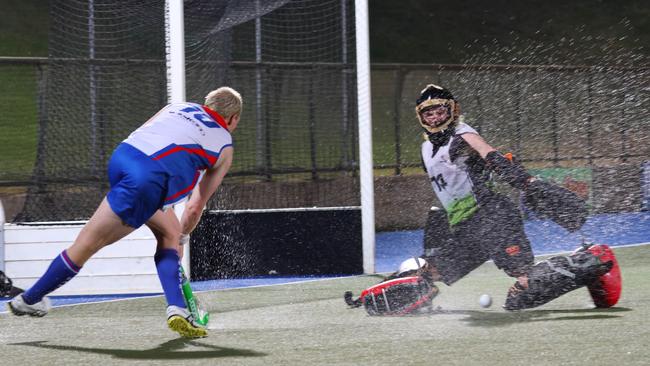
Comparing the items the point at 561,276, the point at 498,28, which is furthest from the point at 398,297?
the point at 498,28

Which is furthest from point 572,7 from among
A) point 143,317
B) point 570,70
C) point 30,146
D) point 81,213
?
point 143,317

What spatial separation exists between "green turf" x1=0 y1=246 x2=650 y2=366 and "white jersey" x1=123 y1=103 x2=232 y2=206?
779mm

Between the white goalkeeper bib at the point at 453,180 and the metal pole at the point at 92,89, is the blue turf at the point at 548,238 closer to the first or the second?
the metal pole at the point at 92,89

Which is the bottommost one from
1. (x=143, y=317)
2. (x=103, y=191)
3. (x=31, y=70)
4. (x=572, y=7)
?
(x=143, y=317)

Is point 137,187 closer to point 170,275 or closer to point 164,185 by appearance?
point 164,185

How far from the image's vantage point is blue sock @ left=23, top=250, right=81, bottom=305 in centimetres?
554

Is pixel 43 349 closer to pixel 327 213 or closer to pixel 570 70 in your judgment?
pixel 327 213

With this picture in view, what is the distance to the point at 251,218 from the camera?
9.14 meters

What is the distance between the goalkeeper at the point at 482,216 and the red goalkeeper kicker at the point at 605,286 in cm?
5

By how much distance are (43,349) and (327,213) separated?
3988mm

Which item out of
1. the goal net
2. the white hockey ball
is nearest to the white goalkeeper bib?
the white hockey ball

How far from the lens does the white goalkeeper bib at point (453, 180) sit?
643 centimetres

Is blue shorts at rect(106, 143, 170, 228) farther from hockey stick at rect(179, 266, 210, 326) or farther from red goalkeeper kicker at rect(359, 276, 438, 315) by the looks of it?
red goalkeeper kicker at rect(359, 276, 438, 315)

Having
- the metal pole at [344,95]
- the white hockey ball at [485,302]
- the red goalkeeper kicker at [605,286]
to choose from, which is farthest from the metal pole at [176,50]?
the red goalkeeper kicker at [605,286]
